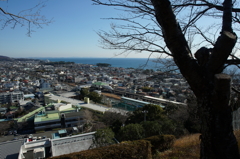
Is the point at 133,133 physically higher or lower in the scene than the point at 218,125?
lower

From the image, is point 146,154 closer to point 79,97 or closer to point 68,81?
point 79,97

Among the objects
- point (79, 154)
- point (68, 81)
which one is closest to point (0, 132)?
point (79, 154)

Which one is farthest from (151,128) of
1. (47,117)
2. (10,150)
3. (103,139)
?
(47,117)

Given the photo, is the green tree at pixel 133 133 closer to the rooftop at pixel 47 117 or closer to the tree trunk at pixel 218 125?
the tree trunk at pixel 218 125

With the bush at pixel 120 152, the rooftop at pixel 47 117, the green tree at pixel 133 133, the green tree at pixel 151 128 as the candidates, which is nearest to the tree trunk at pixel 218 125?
the bush at pixel 120 152

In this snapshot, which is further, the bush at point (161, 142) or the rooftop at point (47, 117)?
the rooftop at point (47, 117)

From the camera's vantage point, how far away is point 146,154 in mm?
2711

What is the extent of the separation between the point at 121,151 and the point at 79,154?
0.63 metres

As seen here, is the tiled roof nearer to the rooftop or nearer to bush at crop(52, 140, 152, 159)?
bush at crop(52, 140, 152, 159)

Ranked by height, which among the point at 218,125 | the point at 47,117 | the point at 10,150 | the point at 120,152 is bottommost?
the point at 47,117

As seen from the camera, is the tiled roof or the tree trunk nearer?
the tree trunk

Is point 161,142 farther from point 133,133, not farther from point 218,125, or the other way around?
point 218,125

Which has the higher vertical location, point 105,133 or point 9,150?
point 105,133

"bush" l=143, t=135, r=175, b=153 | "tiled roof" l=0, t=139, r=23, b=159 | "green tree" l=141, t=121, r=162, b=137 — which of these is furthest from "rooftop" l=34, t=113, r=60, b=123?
"bush" l=143, t=135, r=175, b=153
